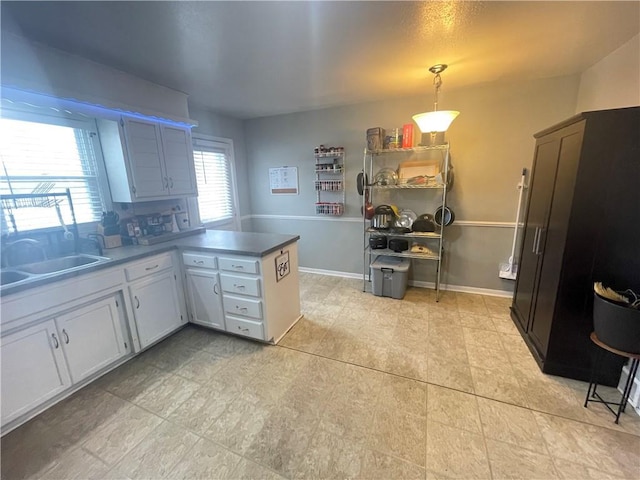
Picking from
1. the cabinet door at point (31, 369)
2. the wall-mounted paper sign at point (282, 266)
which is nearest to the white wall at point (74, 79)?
the cabinet door at point (31, 369)

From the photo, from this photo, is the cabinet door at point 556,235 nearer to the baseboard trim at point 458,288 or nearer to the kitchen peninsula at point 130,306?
the baseboard trim at point 458,288

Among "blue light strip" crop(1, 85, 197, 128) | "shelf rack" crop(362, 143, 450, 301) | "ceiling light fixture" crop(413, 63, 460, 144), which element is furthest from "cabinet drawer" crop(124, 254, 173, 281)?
"ceiling light fixture" crop(413, 63, 460, 144)

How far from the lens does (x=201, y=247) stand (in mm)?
2449

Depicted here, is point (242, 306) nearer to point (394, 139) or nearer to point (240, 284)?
point (240, 284)

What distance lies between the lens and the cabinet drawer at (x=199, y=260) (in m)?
2.46

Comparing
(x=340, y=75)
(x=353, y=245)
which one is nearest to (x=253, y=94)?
(x=340, y=75)

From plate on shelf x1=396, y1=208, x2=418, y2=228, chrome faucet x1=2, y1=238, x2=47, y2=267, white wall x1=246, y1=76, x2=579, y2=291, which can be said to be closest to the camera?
chrome faucet x1=2, y1=238, x2=47, y2=267

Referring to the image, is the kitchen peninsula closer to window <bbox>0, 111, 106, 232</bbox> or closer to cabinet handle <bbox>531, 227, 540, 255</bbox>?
window <bbox>0, 111, 106, 232</bbox>

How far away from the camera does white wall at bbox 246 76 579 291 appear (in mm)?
2912

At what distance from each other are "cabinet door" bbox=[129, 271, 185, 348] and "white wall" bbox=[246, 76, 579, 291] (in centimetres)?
214

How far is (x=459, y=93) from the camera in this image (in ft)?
10.1

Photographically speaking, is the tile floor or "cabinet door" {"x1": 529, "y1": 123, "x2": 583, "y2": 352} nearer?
the tile floor

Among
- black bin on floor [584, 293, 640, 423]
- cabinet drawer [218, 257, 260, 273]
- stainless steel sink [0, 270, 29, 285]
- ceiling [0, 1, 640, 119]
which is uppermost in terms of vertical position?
ceiling [0, 1, 640, 119]

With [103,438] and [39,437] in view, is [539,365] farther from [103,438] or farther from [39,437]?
[39,437]
